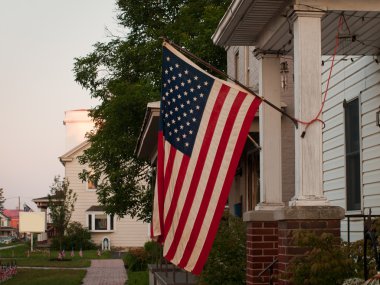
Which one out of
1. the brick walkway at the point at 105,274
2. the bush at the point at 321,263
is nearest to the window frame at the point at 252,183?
the brick walkway at the point at 105,274

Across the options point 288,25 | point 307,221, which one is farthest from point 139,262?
point 307,221

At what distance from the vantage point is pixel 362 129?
41.1 feet

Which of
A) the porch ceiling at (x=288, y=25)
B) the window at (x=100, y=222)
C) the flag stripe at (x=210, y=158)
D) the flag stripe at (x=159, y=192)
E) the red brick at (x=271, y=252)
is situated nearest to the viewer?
the flag stripe at (x=210, y=158)

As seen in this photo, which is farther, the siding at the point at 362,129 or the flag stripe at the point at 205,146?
the siding at the point at 362,129

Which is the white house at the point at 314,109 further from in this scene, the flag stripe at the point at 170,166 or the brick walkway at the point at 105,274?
the brick walkway at the point at 105,274

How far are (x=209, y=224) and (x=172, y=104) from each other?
4.82 ft

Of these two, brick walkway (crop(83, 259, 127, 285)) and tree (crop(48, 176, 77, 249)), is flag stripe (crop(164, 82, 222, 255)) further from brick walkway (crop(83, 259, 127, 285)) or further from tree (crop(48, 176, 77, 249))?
tree (crop(48, 176, 77, 249))

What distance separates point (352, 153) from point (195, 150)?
5039 mm

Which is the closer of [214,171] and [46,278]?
[214,171]

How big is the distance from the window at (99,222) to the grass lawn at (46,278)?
25.3 m

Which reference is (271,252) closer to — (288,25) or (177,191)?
(177,191)

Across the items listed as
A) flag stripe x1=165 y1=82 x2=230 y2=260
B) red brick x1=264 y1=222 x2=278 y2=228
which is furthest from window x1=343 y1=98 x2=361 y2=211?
flag stripe x1=165 y1=82 x2=230 y2=260

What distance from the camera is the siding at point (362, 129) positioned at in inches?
474

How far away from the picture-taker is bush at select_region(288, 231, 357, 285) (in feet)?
26.6
